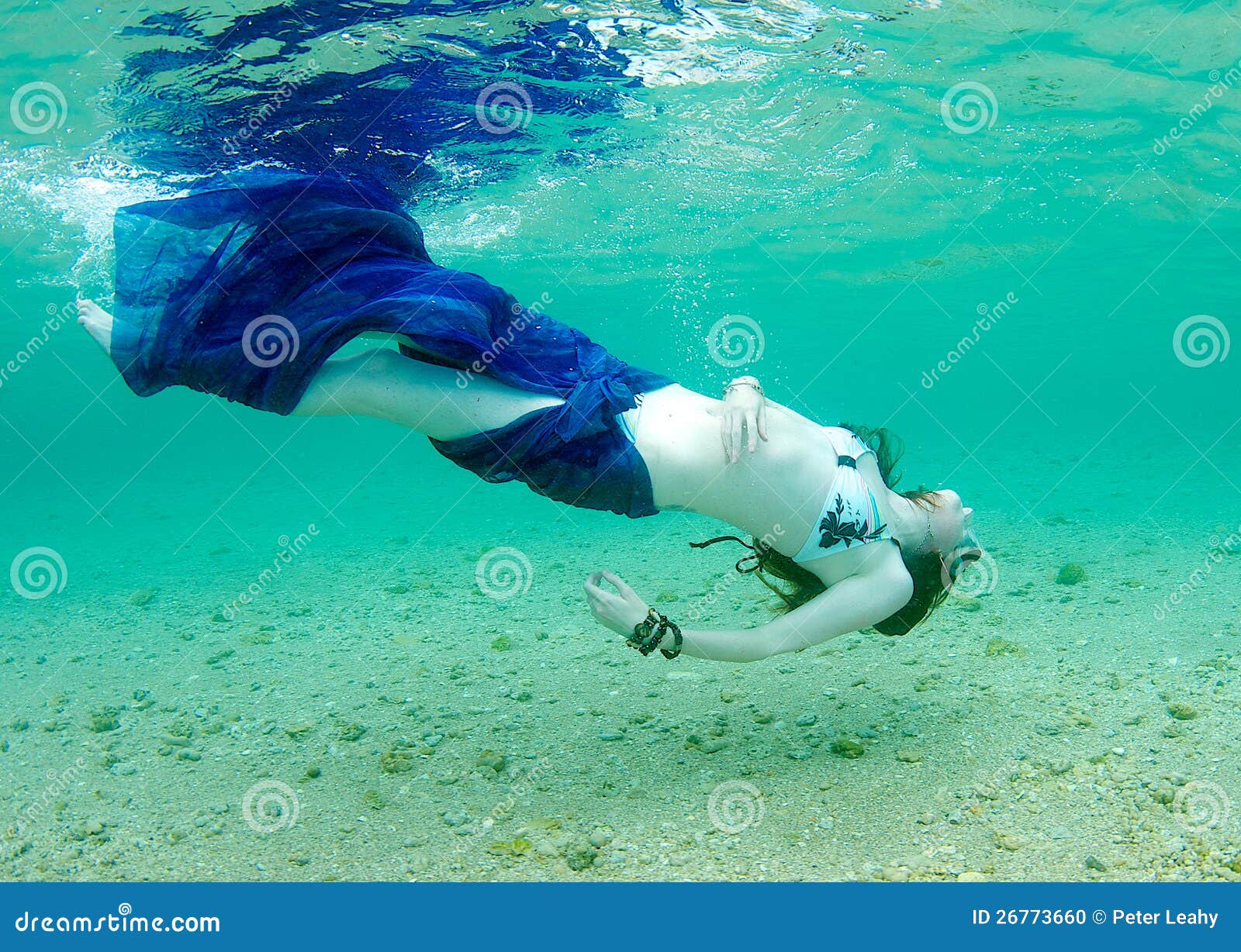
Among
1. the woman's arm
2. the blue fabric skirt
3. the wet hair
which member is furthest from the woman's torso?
the wet hair

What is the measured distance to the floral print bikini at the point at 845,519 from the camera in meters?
3.96

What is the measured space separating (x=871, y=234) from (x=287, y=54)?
18486 mm

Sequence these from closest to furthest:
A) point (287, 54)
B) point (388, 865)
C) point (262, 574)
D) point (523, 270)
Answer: point (388, 865) < point (287, 54) < point (262, 574) < point (523, 270)

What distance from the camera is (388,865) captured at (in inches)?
148

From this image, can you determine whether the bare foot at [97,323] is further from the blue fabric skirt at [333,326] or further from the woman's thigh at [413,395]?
the woman's thigh at [413,395]

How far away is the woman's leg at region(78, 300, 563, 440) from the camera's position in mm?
3680

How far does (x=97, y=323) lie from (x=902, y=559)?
418cm

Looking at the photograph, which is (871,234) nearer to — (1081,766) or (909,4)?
(909,4)

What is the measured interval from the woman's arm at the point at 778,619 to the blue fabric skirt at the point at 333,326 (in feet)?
1.70

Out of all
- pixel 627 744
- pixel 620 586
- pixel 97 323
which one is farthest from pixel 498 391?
pixel 627 744

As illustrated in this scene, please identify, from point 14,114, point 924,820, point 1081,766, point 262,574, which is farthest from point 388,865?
point 14,114

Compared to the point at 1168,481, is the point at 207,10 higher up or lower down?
higher up

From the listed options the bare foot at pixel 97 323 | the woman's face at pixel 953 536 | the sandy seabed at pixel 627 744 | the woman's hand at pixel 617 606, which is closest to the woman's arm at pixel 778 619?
the woman's hand at pixel 617 606

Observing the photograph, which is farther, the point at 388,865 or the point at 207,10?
the point at 207,10
